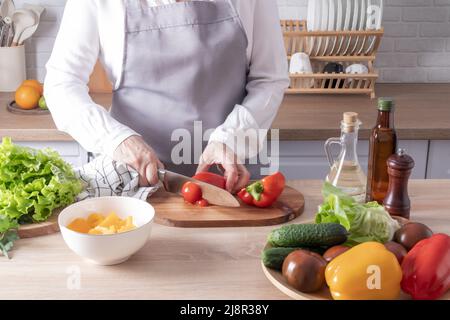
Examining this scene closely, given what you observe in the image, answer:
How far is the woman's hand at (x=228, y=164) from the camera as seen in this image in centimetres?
164

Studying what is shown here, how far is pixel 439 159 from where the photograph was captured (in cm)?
252

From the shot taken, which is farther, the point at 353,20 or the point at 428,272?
the point at 353,20

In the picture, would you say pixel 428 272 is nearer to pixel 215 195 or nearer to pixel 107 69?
pixel 215 195

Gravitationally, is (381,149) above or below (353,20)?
below

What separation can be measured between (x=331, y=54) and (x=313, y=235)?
1.75m

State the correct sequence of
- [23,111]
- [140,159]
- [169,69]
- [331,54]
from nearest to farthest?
1. [140,159]
2. [169,69]
3. [23,111]
4. [331,54]

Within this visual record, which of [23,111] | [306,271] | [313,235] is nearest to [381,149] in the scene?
[313,235]

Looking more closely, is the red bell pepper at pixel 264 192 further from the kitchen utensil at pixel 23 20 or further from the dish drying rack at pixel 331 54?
the kitchen utensil at pixel 23 20

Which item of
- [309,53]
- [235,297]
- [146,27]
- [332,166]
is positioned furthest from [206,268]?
[309,53]

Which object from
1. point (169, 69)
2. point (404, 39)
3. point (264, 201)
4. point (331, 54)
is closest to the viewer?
point (264, 201)

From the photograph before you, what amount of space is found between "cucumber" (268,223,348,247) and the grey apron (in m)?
0.73

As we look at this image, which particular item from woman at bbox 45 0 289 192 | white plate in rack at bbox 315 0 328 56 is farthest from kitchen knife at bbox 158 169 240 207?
white plate in rack at bbox 315 0 328 56

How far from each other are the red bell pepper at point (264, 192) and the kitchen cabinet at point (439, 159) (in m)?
1.12

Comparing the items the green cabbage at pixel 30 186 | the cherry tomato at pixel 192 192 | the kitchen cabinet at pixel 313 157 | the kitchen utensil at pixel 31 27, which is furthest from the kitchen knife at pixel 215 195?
the kitchen utensil at pixel 31 27
